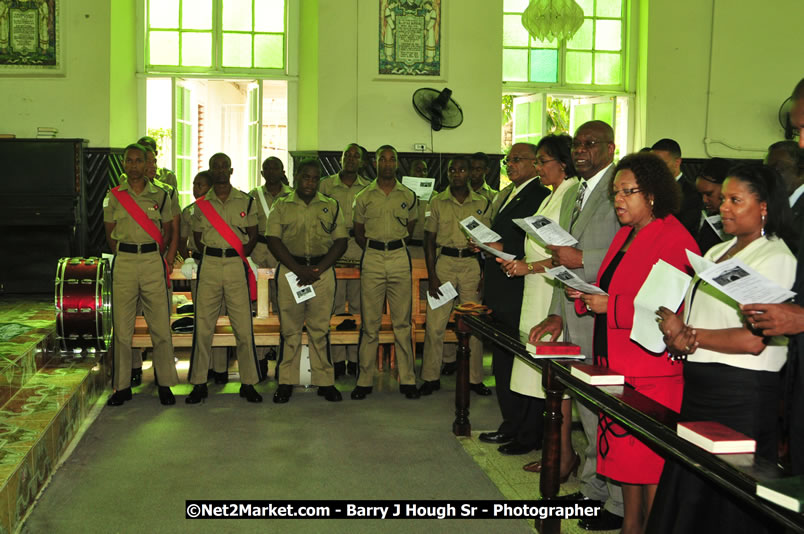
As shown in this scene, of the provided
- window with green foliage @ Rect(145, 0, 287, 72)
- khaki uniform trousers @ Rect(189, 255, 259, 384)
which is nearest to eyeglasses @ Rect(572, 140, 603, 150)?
khaki uniform trousers @ Rect(189, 255, 259, 384)

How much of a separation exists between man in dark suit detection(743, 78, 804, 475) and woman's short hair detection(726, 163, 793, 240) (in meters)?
0.09

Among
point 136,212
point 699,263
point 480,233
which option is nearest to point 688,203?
point 480,233

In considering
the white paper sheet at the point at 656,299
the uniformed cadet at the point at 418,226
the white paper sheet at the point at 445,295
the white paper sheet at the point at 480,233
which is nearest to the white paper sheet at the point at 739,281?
the white paper sheet at the point at 656,299

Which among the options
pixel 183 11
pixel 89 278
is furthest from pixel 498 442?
pixel 183 11

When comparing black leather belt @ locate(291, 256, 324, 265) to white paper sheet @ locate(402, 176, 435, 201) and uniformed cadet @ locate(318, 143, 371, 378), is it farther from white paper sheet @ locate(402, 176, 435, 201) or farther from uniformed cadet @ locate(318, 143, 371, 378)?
white paper sheet @ locate(402, 176, 435, 201)

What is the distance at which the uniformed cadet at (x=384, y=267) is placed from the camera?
6309 mm

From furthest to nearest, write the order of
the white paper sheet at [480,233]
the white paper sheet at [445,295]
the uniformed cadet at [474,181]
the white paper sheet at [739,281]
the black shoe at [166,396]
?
the uniformed cadet at [474,181]
the white paper sheet at [445,295]
the black shoe at [166,396]
the white paper sheet at [480,233]
the white paper sheet at [739,281]

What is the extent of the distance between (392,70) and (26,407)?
264 inches

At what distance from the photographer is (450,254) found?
253 inches

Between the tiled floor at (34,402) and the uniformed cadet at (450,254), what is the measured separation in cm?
262

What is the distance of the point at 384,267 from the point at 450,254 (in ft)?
1.82

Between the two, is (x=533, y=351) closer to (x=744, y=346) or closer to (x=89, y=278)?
(x=744, y=346)

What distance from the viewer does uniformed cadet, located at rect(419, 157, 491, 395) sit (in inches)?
251

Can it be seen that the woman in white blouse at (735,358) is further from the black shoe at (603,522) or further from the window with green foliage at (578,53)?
the window with green foliage at (578,53)
